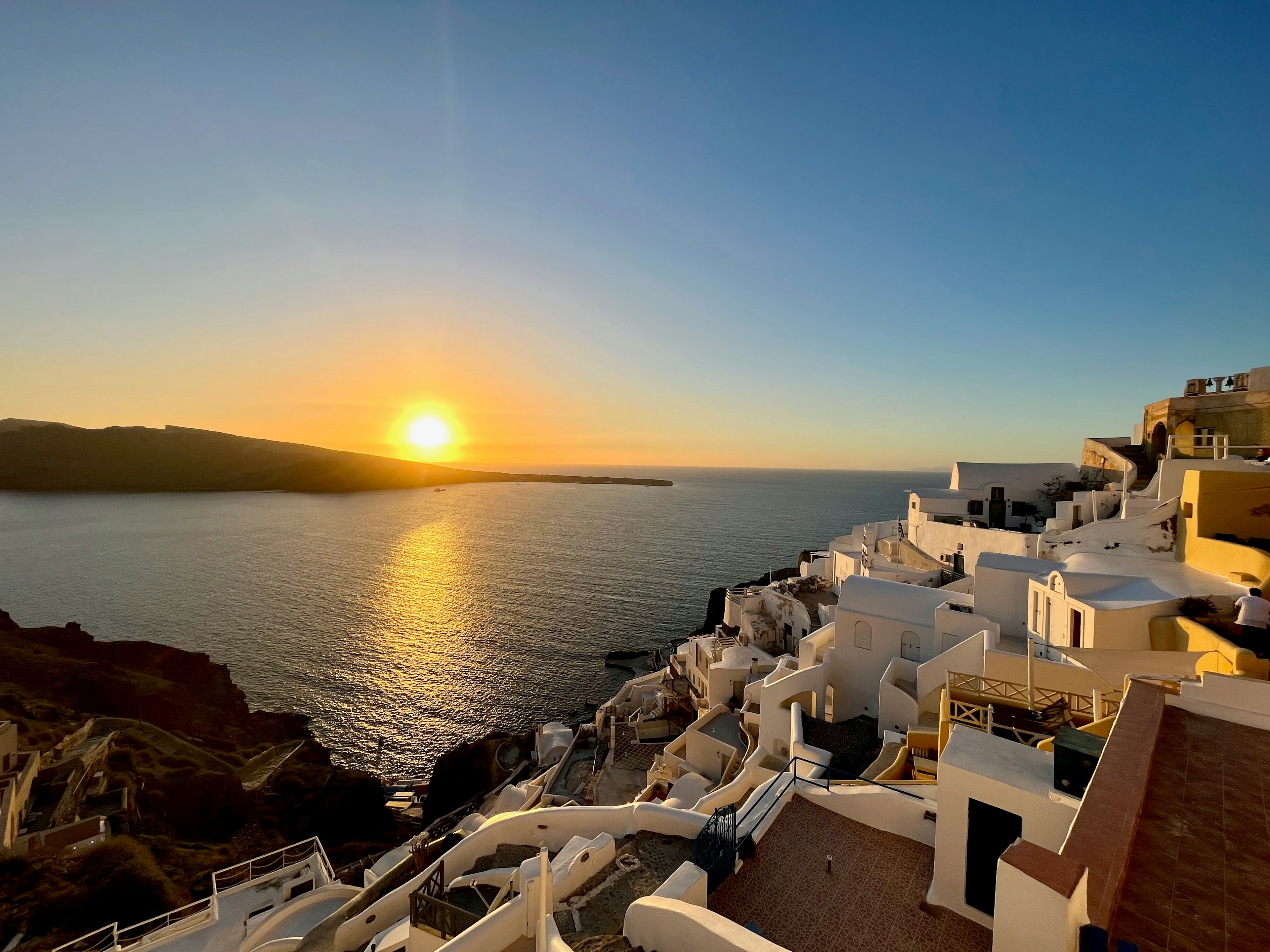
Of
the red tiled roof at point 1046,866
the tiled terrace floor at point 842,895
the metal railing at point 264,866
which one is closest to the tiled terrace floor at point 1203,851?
the red tiled roof at point 1046,866

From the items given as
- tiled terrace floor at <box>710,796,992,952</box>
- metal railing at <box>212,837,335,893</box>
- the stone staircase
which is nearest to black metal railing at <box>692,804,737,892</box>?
tiled terrace floor at <box>710,796,992,952</box>

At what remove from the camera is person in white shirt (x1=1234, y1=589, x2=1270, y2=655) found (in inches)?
371

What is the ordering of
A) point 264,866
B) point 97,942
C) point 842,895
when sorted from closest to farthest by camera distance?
point 842,895
point 97,942
point 264,866

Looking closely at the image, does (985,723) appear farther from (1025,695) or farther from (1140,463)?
(1140,463)

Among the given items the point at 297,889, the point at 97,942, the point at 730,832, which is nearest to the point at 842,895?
the point at 730,832

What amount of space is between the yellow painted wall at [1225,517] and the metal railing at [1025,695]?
4952mm

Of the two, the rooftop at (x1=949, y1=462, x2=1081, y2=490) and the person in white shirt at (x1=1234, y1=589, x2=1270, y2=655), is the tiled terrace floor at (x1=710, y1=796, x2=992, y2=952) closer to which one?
the person in white shirt at (x1=1234, y1=589, x2=1270, y2=655)

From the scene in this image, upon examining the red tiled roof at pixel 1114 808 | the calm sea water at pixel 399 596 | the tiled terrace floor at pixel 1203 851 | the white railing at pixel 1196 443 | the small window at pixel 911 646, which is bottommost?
the calm sea water at pixel 399 596

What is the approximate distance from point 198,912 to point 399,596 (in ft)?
166

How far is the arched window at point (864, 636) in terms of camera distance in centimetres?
2206

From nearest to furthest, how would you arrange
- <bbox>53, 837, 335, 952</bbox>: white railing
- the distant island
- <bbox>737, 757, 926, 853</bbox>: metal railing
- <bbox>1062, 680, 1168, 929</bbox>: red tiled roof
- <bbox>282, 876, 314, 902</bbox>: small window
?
1. <bbox>1062, 680, 1168, 929</bbox>: red tiled roof
2. <bbox>737, 757, 926, 853</bbox>: metal railing
3. <bbox>53, 837, 335, 952</bbox>: white railing
4. <bbox>282, 876, 314, 902</bbox>: small window
5. the distant island

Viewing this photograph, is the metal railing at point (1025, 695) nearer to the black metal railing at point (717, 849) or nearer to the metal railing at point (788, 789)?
the metal railing at point (788, 789)

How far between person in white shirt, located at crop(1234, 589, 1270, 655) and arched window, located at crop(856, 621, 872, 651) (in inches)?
508

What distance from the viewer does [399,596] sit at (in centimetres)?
6625
